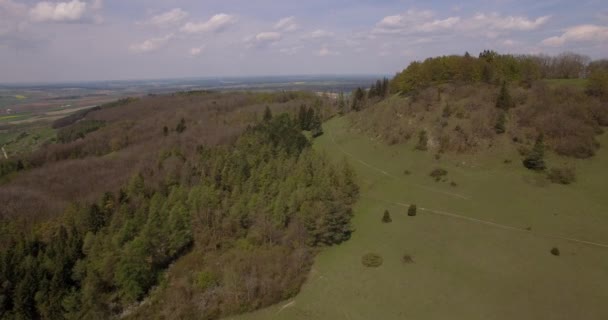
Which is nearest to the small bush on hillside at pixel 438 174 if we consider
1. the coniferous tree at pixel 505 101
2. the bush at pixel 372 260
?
the coniferous tree at pixel 505 101

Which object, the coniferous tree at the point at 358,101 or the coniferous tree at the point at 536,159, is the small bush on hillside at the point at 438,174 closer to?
the coniferous tree at the point at 536,159

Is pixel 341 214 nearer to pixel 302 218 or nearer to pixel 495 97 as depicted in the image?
pixel 302 218

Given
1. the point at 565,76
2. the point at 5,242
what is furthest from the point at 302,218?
the point at 565,76

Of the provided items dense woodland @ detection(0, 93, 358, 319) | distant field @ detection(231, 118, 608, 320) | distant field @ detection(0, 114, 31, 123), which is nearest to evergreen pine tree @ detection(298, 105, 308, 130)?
dense woodland @ detection(0, 93, 358, 319)

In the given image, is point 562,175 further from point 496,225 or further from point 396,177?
point 396,177

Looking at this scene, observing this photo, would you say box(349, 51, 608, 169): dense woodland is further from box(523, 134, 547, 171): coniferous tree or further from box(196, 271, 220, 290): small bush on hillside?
box(196, 271, 220, 290): small bush on hillside
